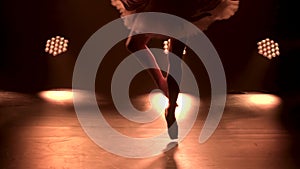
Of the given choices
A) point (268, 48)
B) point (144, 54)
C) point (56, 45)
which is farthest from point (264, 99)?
point (56, 45)

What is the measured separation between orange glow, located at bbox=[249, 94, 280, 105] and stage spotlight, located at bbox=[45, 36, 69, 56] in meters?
1.49

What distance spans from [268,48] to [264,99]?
2.89 feet

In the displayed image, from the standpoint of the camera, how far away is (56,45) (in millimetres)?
4195

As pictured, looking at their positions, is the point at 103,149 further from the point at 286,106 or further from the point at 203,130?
the point at 286,106

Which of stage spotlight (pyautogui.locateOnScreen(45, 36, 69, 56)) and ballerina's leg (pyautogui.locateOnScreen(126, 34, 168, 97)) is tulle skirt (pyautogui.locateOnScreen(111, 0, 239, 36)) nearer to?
ballerina's leg (pyautogui.locateOnScreen(126, 34, 168, 97))

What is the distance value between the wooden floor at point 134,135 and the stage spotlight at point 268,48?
99 centimetres

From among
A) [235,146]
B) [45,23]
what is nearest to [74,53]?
[45,23]

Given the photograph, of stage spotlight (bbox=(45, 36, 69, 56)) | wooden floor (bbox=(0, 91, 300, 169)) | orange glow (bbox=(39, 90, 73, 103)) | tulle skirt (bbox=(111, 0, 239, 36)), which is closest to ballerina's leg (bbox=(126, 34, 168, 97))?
tulle skirt (bbox=(111, 0, 239, 36))

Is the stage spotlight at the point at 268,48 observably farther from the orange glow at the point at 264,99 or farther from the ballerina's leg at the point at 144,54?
the ballerina's leg at the point at 144,54

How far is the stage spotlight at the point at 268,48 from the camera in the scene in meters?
4.18

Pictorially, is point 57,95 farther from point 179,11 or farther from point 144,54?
point 179,11

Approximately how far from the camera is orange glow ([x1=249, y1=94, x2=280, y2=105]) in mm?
3316

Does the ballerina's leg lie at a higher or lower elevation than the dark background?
higher

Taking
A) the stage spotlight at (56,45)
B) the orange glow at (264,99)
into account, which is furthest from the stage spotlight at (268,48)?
the stage spotlight at (56,45)
